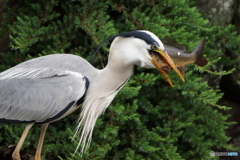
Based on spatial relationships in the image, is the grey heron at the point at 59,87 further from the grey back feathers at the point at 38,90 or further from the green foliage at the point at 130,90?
the green foliage at the point at 130,90

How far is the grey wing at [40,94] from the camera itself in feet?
8.84

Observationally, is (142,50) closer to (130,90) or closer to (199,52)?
(199,52)

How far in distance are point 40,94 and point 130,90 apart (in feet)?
2.61

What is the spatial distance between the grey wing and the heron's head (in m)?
0.34

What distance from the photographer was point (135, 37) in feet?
8.23

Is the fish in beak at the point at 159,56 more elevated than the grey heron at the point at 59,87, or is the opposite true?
the fish in beak at the point at 159,56

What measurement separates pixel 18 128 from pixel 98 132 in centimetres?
65

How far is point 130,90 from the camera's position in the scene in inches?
129

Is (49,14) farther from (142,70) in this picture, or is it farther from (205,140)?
(205,140)

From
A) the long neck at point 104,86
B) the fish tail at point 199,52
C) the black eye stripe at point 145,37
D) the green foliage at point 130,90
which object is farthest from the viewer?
the green foliage at point 130,90

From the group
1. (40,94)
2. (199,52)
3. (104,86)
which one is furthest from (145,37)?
(40,94)

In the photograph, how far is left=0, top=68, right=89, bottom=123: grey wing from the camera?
270cm

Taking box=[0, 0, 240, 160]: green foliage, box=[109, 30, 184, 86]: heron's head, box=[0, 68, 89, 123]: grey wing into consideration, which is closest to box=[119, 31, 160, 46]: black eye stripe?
box=[109, 30, 184, 86]: heron's head

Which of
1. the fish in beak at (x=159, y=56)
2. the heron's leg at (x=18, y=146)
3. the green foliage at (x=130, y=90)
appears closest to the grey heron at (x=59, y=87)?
A: the heron's leg at (x=18, y=146)
